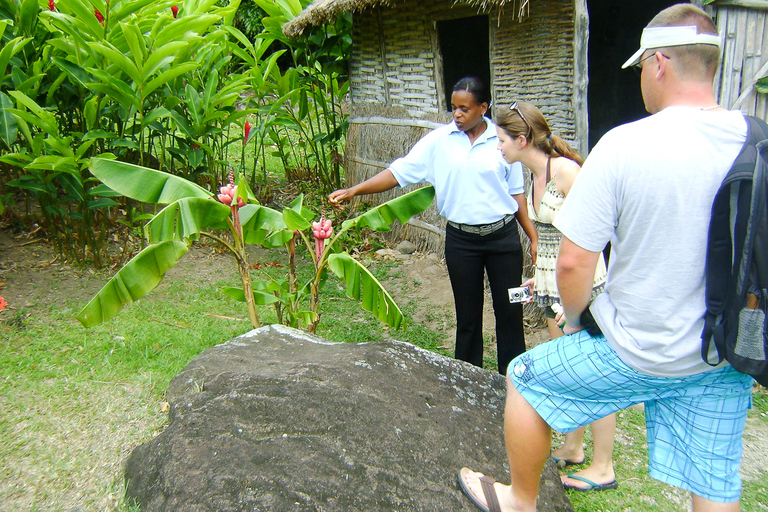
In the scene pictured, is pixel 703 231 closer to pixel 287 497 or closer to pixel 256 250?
pixel 287 497

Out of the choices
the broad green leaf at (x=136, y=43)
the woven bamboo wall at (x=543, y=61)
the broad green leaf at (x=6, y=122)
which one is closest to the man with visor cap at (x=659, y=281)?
the woven bamboo wall at (x=543, y=61)

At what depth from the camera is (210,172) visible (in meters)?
6.94

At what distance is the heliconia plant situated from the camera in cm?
361

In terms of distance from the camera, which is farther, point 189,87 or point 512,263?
point 189,87

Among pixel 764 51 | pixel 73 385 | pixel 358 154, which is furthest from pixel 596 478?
pixel 358 154

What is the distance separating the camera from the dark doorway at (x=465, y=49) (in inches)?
A: 304

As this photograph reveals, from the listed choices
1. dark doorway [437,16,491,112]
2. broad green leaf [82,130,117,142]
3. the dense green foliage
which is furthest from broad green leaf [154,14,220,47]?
dark doorway [437,16,491,112]

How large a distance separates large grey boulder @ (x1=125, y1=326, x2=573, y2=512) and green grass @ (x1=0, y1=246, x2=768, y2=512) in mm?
352

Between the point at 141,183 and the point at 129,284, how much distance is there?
0.61 m

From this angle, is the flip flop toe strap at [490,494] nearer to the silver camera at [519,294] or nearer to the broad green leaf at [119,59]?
the silver camera at [519,294]

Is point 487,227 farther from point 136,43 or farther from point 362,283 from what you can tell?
point 136,43

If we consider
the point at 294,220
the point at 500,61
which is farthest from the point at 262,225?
the point at 500,61

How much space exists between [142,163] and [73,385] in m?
2.49

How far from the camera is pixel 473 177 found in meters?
3.70
